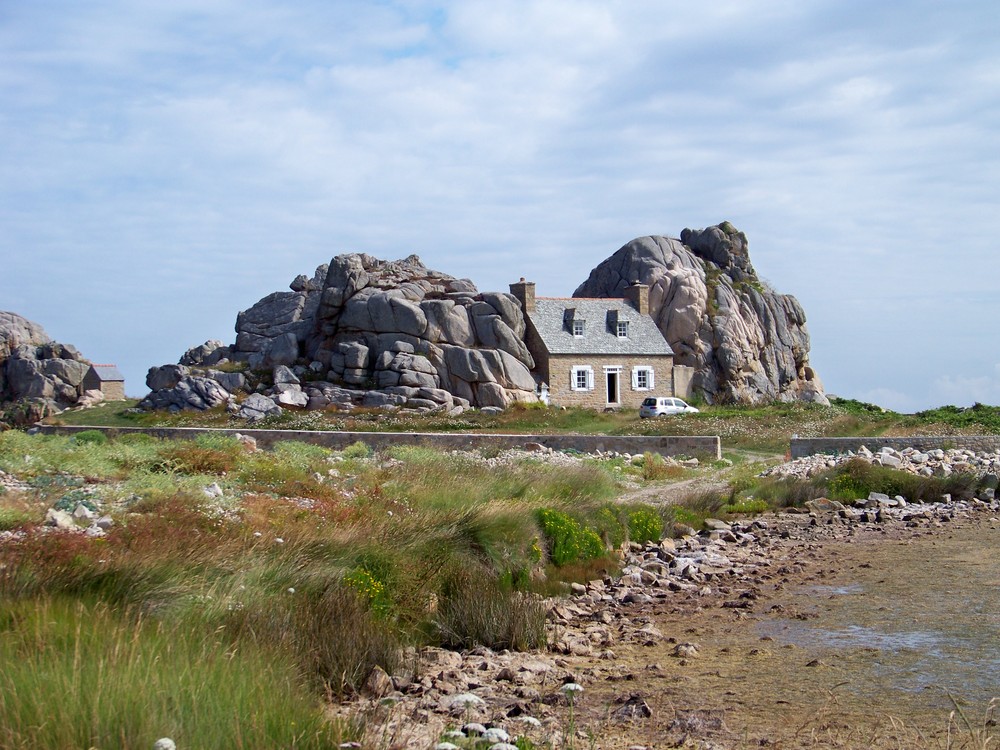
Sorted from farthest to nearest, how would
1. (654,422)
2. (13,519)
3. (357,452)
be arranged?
(654,422) < (357,452) < (13,519)

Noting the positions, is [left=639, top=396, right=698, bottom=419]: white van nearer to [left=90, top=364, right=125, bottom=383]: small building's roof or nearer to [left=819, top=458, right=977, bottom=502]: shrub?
[left=819, top=458, right=977, bottom=502]: shrub

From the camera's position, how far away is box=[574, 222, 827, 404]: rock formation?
203 feet

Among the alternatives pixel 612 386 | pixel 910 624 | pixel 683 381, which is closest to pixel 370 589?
pixel 910 624

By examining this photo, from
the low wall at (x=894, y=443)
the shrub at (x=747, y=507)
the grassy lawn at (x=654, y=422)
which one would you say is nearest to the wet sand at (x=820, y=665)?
the shrub at (x=747, y=507)

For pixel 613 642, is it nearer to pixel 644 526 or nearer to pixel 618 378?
pixel 644 526

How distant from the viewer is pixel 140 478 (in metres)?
16.5

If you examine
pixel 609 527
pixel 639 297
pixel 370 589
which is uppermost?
pixel 639 297

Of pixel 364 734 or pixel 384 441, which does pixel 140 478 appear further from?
pixel 384 441

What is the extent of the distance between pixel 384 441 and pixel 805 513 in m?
17.7

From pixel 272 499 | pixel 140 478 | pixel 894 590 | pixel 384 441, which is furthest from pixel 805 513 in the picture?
pixel 384 441

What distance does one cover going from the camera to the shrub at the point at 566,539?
15352 mm

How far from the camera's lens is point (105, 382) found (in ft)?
209

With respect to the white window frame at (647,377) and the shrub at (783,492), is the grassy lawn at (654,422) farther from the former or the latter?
the shrub at (783,492)

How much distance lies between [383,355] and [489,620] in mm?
41986
